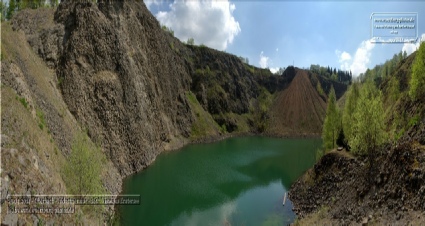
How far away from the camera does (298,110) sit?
168 metres

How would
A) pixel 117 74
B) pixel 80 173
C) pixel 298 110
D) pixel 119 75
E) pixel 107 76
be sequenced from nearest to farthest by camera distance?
pixel 80 173
pixel 107 76
pixel 117 74
pixel 119 75
pixel 298 110

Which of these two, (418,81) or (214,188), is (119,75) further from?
(418,81)

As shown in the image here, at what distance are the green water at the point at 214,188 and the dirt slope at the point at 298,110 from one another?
64.0 metres

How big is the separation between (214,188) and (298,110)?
12456 centimetres

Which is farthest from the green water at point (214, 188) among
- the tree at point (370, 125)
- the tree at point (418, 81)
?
the tree at point (418, 81)

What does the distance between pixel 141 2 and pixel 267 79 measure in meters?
104

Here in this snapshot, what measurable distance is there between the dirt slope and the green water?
64.0 metres

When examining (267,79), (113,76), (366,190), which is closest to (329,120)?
(366,190)

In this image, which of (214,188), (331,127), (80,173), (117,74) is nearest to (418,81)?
(331,127)

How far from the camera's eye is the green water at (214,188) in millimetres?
40688

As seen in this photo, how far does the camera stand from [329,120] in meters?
60.2

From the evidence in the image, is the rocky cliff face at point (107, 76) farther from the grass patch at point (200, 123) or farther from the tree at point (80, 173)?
the grass patch at point (200, 123)

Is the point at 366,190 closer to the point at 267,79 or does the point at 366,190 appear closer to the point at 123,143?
the point at 123,143

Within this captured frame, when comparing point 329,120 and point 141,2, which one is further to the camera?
point 141,2
